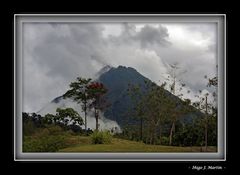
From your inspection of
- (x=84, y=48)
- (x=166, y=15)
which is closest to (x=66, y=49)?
(x=84, y=48)

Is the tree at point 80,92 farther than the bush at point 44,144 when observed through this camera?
Yes

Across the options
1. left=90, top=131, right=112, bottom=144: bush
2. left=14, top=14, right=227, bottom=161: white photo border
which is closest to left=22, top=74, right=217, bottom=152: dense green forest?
left=90, top=131, right=112, bottom=144: bush

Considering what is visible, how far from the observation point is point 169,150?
1556 centimetres

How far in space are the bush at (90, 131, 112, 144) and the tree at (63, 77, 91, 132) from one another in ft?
0.73

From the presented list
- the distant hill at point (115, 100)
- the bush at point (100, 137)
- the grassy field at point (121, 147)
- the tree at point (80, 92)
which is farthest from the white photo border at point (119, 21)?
the tree at point (80, 92)

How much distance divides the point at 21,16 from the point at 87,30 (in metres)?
0.92

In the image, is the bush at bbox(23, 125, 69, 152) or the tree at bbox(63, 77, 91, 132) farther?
the tree at bbox(63, 77, 91, 132)

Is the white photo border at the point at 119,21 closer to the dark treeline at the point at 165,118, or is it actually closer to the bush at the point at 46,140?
the bush at the point at 46,140

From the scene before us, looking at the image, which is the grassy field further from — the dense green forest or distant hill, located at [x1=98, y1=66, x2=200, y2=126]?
distant hill, located at [x1=98, y1=66, x2=200, y2=126]

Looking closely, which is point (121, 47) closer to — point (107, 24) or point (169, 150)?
point (107, 24)

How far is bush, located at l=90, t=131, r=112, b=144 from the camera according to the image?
15.6 meters

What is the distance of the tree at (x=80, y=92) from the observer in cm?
1569

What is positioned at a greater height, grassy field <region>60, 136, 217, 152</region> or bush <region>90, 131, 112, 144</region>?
bush <region>90, 131, 112, 144</region>

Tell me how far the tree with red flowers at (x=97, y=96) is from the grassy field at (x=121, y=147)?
0.98 ft
